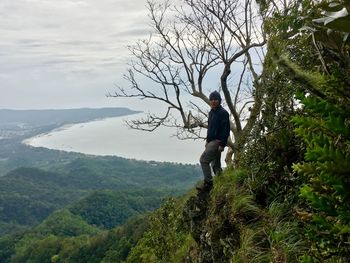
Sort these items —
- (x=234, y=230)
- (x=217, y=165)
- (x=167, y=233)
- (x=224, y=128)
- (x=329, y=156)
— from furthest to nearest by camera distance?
(x=167, y=233), (x=217, y=165), (x=224, y=128), (x=234, y=230), (x=329, y=156)

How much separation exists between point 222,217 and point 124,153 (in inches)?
6632

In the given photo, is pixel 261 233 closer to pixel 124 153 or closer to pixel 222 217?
pixel 222 217

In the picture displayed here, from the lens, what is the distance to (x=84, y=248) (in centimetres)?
5184

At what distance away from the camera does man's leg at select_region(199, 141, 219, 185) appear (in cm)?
679

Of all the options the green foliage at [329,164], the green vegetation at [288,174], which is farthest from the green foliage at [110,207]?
the green foliage at [329,164]

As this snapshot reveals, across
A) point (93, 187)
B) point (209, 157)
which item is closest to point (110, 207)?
point (93, 187)

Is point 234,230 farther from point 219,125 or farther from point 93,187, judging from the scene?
point 93,187

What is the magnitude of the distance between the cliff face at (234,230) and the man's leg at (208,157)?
298 millimetres

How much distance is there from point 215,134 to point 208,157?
1.33ft

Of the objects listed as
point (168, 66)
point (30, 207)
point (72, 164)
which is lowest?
point (30, 207)

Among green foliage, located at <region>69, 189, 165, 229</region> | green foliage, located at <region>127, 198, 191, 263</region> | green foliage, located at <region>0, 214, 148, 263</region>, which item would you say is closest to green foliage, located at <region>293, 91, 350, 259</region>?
green foliage, located at <region>127, 198, 191, 263</region>

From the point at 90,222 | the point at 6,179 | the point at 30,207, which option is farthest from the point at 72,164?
the point at 90,222

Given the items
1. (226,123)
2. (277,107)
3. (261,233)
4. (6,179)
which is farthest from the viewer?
(6,179)

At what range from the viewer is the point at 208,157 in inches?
270
